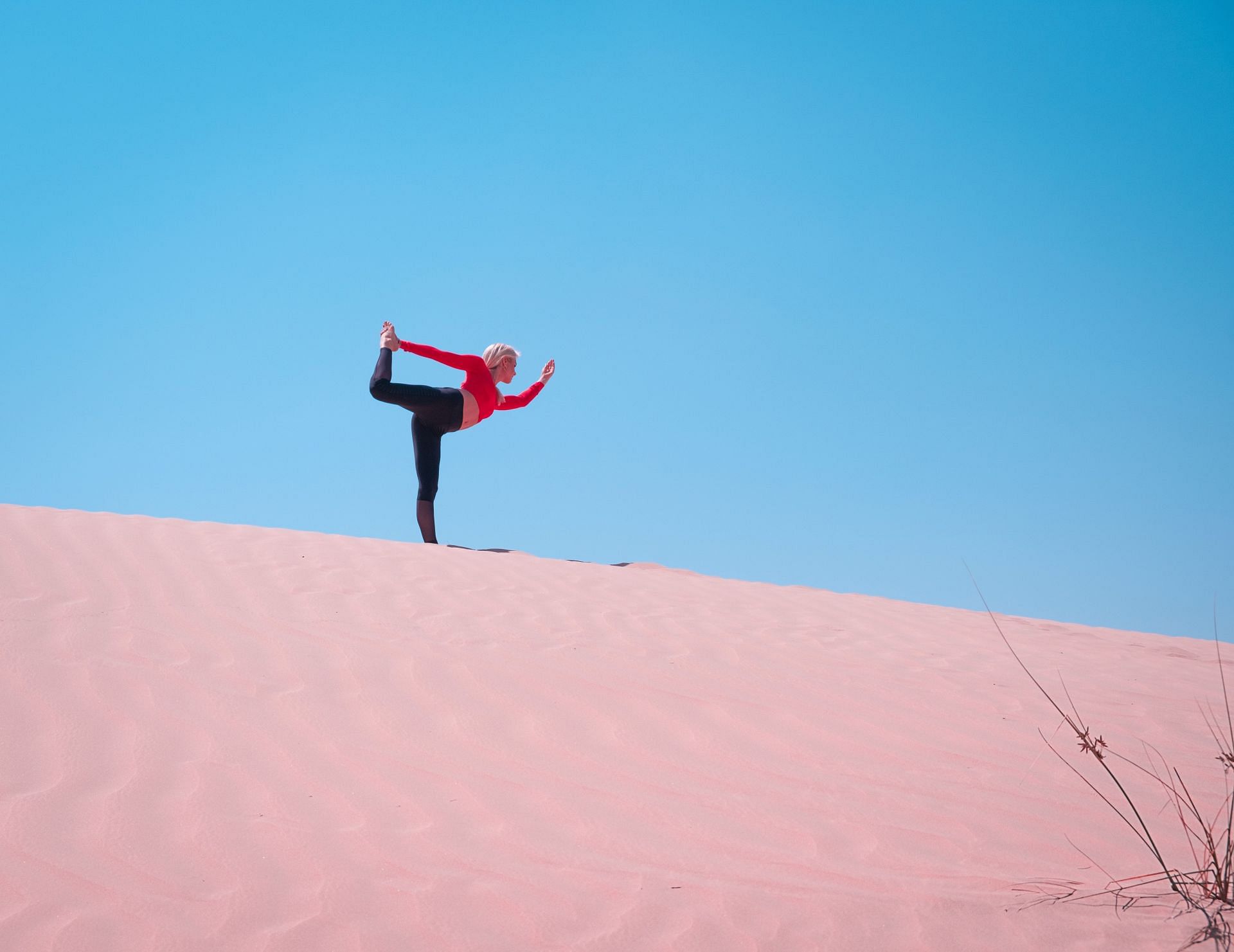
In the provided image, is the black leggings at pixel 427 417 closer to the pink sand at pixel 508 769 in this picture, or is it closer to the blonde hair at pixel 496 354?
the blonde hair at pixel 496 354

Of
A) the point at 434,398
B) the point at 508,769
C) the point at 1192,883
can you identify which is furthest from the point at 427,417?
the point at 1192,883

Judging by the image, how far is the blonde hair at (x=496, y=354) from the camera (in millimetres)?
7961

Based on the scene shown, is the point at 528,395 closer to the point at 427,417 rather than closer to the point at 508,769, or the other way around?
the point at 427,417

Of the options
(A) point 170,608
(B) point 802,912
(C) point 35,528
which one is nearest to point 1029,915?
(B) point 802,912

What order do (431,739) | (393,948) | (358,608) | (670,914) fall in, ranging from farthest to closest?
(358,608)
(431,739)
(670,914)
(393,948)

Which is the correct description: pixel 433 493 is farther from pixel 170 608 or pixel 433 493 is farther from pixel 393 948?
pixel 393 948

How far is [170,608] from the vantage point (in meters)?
4.43

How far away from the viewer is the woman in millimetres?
7523

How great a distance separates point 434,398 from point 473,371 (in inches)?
18.4

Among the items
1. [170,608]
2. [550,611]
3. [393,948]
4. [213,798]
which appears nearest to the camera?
[393,948]

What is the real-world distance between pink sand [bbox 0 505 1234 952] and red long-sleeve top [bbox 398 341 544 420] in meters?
2.54

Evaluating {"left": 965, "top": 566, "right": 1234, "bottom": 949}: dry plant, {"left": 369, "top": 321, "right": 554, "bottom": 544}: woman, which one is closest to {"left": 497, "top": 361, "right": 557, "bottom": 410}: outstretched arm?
{"left": 369, "top": 321, "right": 554, "bottom": 544}: woman

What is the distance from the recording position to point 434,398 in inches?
301

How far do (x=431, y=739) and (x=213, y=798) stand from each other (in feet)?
2.69
